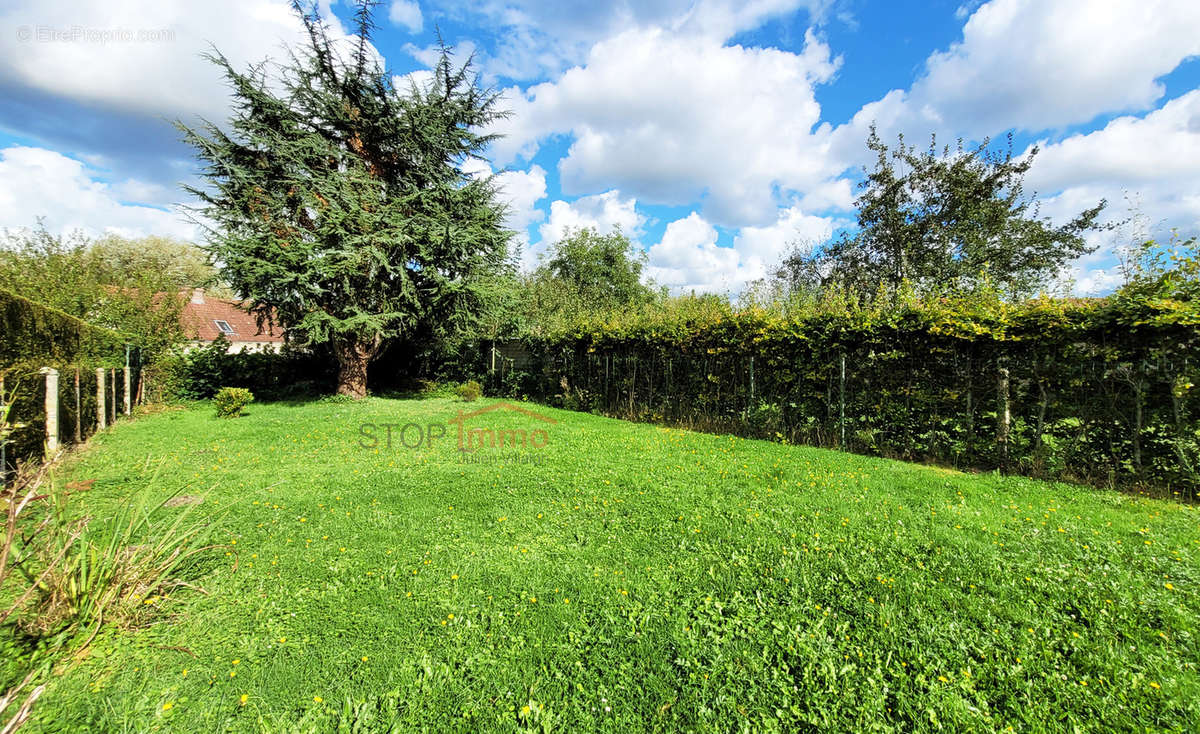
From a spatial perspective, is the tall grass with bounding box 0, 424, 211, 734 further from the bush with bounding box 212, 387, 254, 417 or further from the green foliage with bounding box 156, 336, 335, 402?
the green foliage with bounding box 156, 336, 335, 402

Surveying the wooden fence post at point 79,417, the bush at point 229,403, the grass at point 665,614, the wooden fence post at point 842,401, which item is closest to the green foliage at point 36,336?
the wooden fence post at point 79,417

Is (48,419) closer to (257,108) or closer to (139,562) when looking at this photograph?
(139,562)

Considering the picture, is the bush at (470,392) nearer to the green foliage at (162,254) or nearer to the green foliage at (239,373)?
the green foliage at (239,373)

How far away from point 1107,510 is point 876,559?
3281 mm

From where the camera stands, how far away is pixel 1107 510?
15.0 ft

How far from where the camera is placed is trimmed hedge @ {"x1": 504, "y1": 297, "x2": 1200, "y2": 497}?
525 centimetres

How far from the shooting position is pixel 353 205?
12.4 metres

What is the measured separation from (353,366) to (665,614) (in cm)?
1467

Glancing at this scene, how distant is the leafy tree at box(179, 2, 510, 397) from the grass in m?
8.46

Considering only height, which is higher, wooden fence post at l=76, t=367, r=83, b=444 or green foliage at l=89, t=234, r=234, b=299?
green foliage at l=89, t=234, r=234, b=299

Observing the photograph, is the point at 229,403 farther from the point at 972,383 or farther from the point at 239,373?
the point at 972,383

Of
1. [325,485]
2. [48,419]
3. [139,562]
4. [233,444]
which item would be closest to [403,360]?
[233,444]

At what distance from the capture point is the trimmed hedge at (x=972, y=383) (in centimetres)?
525

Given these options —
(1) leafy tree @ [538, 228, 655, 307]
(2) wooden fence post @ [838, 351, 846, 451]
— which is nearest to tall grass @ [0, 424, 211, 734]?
(2) wooden fence post @ [838, 351, 846, 451]
